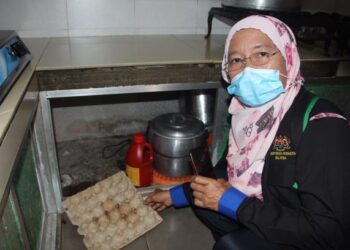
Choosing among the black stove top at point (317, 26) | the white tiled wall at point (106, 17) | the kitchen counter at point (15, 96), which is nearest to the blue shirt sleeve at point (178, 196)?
the kitchen counter at point (15, 96)

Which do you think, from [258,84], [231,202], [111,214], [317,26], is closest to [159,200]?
[111,214]

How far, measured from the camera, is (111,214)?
137 cm

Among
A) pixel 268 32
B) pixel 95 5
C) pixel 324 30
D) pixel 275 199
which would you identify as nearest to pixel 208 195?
pixel 275 199

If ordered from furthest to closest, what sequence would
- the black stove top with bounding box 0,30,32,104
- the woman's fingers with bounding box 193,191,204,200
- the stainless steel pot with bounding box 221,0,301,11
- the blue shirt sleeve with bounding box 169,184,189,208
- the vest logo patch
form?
the stainless steel pot with bounding box 221,0,301,11, the blue shirt sleeve with bounding box 169,184,189,208, the woman's fingers with bounding box 193,191,204,200, the vest logo patch, the black stove top with bounding box 0,30,32,104

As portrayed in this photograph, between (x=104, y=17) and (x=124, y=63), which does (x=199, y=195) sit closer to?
(x=124, y=63)

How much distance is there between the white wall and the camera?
1.53m

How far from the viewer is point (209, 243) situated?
1354 mm

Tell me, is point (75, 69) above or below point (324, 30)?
below

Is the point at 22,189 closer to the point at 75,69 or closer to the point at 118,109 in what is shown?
the point at 75,69

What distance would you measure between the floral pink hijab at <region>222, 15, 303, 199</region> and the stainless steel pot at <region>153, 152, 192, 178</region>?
549mm

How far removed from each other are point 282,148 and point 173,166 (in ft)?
2.83

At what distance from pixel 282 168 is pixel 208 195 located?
0.24 metres

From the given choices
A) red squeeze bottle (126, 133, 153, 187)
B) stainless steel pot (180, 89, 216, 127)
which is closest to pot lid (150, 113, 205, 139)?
red squeeze bottle (126, 133, 153, 187)

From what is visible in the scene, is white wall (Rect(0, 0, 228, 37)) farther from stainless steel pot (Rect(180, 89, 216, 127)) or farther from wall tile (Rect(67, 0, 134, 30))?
stainless steel pot (Rect(180, 89, 216, 127))
